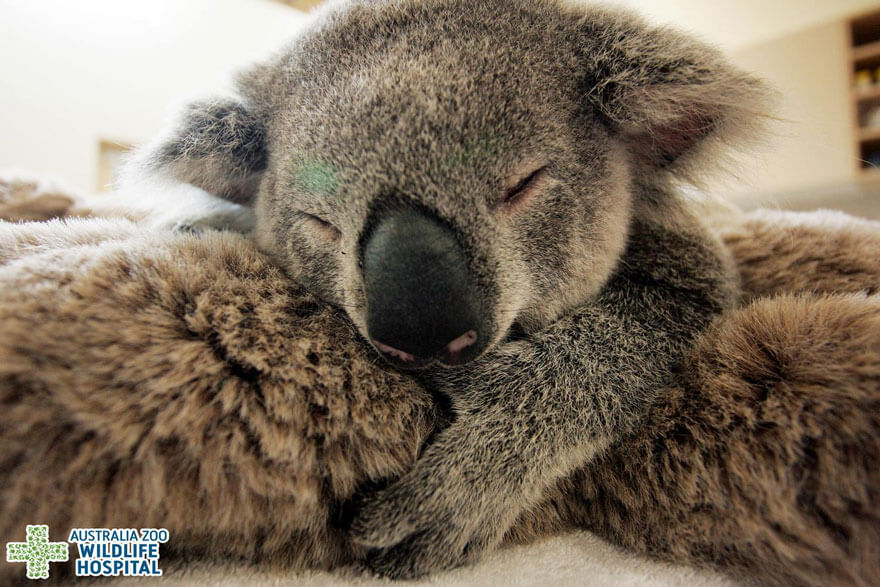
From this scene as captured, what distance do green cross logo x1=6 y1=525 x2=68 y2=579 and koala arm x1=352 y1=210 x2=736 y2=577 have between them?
1.27 feet

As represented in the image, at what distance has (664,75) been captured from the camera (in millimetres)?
1100

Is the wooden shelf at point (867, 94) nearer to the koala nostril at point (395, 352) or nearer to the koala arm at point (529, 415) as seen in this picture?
the koala arm at point (529, 415)

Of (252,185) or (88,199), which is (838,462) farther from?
(88,199)

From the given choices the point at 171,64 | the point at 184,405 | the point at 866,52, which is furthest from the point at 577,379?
the point at 866,52

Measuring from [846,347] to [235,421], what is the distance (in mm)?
892

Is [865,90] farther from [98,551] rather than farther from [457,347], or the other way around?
Answer: [98,551]

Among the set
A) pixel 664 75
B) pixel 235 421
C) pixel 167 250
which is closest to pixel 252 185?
pixel 167 250

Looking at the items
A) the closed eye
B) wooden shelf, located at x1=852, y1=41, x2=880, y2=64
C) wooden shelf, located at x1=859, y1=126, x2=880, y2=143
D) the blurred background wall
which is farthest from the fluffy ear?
wooden shelf, located at x1=852, y1=41, x2=880, y2=64

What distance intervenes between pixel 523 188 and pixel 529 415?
409mm

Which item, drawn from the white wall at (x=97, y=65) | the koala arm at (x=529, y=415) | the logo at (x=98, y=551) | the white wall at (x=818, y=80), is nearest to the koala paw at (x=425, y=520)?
the koala arm at (x=529, y=415)

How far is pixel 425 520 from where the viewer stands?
862 millimetres

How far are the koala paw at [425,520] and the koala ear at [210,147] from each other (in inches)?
33.2

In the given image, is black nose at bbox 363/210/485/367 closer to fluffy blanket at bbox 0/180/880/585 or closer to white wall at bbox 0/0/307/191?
fluffy blanket at bbox 0/180/880/585

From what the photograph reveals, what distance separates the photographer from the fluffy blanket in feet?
2.27
